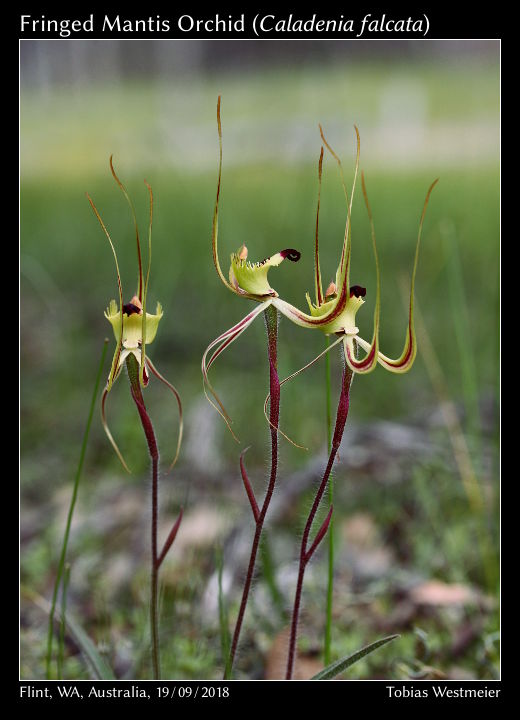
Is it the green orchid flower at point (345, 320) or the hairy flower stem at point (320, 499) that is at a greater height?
the green orchid flower at point (345, 320)

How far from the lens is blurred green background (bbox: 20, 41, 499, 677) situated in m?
1.29

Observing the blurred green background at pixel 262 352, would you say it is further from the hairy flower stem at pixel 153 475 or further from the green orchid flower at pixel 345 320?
the green orchid flower at pixel 345 320

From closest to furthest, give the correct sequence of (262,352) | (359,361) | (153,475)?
(359,361)
(153,475)
(262,352)

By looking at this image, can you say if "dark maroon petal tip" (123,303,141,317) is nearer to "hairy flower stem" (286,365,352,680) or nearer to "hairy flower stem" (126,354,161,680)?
"hairy flower stem" (126,354,161,680)

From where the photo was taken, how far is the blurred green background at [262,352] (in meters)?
1.29

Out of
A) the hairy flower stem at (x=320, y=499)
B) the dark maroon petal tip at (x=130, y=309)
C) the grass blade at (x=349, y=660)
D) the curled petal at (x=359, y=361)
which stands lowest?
the grass blade at (x=349, y=660)

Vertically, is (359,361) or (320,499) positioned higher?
(359,361)

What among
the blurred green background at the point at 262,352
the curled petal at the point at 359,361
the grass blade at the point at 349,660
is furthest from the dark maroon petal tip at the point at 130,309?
the blurred green background at the point at 262,352

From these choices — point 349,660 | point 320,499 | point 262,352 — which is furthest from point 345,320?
point 262,352

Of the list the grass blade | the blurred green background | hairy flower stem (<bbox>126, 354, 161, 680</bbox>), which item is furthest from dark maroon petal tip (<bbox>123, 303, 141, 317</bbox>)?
the blurred green background

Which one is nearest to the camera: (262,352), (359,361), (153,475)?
(359,361)

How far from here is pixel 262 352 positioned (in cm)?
240

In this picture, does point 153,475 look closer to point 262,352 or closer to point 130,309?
point 130,309

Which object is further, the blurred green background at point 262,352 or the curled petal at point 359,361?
the blurred green background at point 262,352
